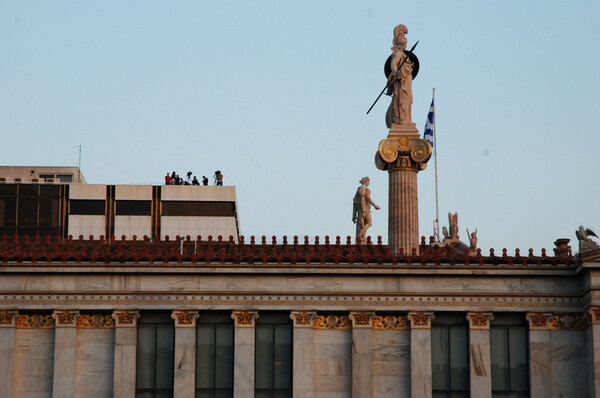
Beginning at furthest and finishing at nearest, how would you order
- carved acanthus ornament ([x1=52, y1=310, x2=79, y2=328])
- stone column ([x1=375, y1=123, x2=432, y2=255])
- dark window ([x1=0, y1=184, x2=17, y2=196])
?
dark window ([x1=0, y1=184, x2=17, y2=196]) → stone column ([x1=375, y1=123, x2=432, y2=255]) → carved acanthus ornament ([x1=52, y1=310, x2=79, y2=328])

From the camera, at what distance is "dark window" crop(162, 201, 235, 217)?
9550 centimetres

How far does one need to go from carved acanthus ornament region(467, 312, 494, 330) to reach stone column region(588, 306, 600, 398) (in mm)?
3910

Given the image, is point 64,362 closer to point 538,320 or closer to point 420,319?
point 420,319

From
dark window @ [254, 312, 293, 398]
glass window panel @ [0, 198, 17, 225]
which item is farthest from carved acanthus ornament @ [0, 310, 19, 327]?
glass window panel @ [0, 198, 17, 225]

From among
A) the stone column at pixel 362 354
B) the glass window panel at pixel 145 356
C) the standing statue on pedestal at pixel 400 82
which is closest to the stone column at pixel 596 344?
the stone column at pixel 362 354

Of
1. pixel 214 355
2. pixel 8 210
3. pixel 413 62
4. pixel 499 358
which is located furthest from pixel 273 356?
pixel 8 210

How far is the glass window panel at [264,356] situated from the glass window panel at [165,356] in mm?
3332

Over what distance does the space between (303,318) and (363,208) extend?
1134cm

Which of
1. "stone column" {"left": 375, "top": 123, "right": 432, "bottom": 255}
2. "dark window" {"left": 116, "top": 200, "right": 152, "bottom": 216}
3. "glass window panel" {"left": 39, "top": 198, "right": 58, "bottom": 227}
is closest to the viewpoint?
"stone column" {"left": 375, "top": 123, "right": 432, "bottom": 255}

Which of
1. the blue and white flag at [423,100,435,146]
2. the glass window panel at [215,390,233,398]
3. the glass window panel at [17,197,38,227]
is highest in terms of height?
the blue and white flag at [423,100,435,146]

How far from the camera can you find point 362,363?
52344 mm

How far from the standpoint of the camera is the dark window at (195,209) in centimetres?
9550

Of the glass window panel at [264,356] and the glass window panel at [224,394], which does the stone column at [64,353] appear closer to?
the glass window panel at [224,394]

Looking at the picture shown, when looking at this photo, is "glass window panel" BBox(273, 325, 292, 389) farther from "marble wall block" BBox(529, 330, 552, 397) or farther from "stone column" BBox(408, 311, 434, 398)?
"marble wall block" BBox(529, 330, 552, 397)
